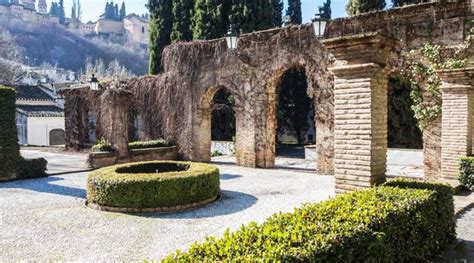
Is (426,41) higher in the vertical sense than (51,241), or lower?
higher

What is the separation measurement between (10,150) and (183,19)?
14.5m

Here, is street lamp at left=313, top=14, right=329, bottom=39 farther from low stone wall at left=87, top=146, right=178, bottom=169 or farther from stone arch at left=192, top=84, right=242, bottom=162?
low stone wall at left=87, top=146, right=178, bottom=169

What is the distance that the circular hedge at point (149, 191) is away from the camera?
835cm

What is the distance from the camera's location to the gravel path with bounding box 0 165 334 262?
19.3 ft

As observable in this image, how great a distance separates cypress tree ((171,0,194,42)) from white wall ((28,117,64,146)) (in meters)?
14.7

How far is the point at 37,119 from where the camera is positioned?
30859 millimetres

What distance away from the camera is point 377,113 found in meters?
5.19

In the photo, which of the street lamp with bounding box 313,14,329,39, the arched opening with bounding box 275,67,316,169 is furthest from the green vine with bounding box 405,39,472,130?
the arched opening with bounding box 275,67,316,169

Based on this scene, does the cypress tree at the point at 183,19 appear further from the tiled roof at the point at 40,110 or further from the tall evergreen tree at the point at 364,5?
the tiled roof at the point at 40,110

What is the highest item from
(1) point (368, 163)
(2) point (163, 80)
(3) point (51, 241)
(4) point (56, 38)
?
(4) point (56, 38)

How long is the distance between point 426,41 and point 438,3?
1076 mm

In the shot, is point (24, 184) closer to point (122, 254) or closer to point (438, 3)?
point (122, 254)

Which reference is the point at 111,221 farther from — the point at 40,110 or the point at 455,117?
the point at 40,110

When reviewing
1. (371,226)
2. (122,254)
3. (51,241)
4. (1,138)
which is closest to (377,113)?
(371,226)
